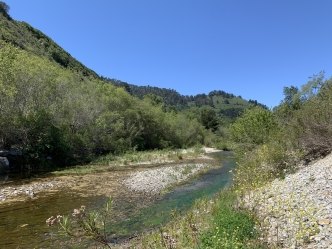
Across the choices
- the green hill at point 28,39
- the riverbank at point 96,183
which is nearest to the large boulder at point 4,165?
the riverbank at point 96,183

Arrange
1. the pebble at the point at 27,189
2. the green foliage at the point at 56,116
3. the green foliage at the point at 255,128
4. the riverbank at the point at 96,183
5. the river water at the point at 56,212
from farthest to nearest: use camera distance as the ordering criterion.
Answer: the green foliage at the point at 56,116, the green foliage at the point at 255,128, the riverbank at the point at 96,183, the pebble at the point at 27,189, the river water at the point at 56,212

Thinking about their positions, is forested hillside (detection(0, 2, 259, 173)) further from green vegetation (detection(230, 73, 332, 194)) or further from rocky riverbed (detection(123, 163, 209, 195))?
green vegetation (detection(230, 73, 332, 194))

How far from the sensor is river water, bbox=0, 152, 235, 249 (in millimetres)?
14273

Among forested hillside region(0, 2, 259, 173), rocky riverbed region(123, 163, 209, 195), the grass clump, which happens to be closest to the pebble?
rocky riverbed region(123, 163, 209, 195)

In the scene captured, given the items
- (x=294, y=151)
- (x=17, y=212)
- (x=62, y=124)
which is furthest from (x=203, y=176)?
(x=62, y=124)

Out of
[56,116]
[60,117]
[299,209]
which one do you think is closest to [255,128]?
[299,209]

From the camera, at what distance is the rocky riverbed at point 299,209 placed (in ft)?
28.0

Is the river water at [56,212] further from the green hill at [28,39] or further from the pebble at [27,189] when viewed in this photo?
the green hill at [28,39]

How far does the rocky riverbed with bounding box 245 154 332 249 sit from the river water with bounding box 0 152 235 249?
4.18m

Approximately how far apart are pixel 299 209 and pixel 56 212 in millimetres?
13143

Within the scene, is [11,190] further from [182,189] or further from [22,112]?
[22,112]

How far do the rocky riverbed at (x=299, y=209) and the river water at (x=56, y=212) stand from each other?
4.18m

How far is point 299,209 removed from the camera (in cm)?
1031

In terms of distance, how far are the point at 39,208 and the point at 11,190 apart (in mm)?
6720
